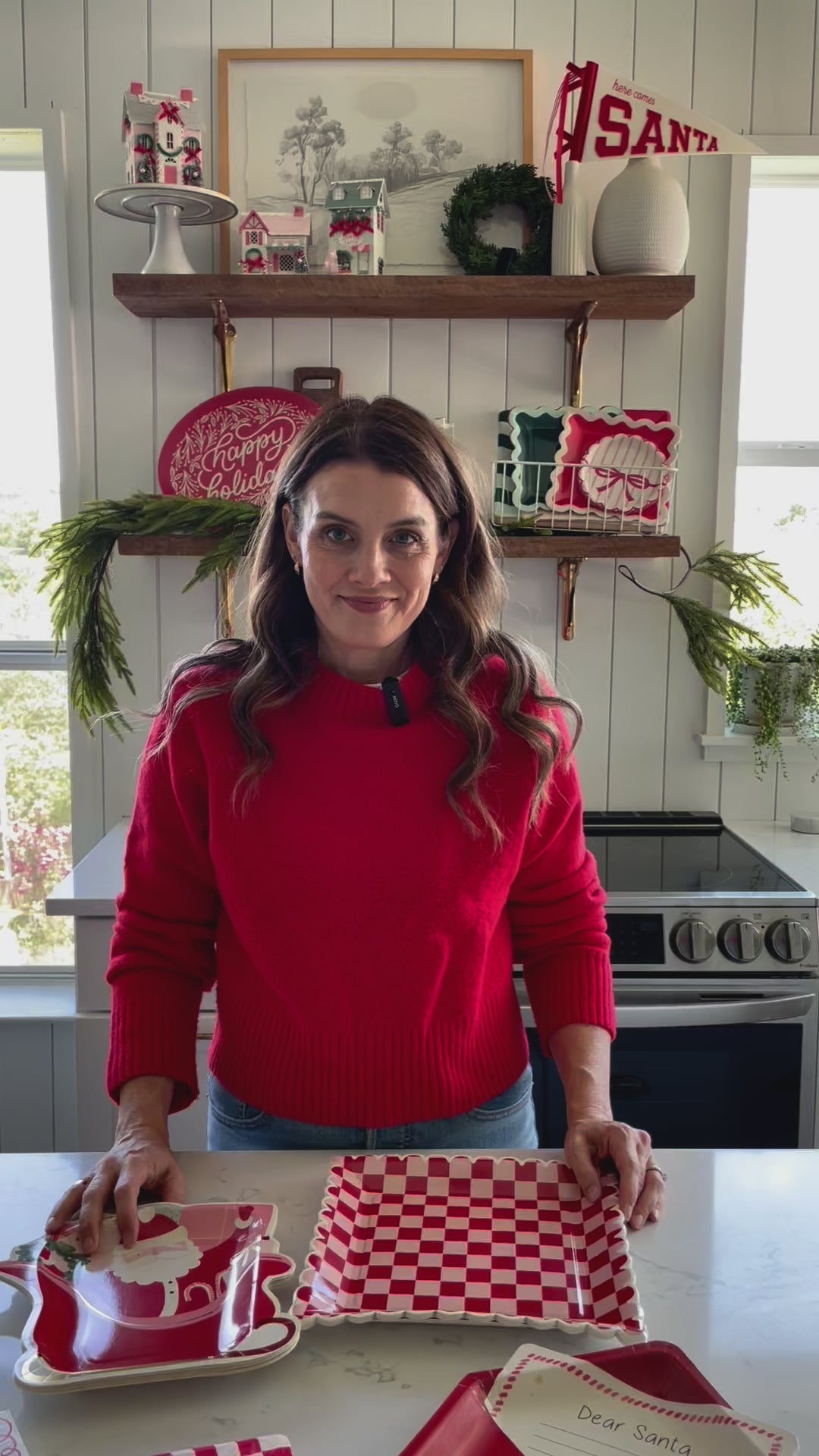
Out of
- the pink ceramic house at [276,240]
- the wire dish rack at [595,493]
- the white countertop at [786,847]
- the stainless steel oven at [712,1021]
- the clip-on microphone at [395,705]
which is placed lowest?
the stainless steel oven at [712,1021]

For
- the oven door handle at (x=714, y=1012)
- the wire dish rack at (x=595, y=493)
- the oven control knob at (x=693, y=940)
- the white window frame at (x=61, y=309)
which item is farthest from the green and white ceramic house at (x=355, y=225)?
the oven door handle at (x=714, y=1012)

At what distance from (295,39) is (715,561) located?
1311 millimetres

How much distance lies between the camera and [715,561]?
7.73 ft

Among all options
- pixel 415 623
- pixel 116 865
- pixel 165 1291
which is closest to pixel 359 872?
pixel 415 623

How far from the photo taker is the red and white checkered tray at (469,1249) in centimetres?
87

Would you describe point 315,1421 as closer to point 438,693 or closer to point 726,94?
point 438,693

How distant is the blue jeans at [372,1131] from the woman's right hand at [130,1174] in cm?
10

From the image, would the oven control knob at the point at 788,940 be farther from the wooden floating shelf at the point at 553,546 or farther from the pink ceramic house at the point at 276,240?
the pink ceramic house at the point at 276,240

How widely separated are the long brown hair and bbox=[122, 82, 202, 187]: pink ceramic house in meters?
1.09

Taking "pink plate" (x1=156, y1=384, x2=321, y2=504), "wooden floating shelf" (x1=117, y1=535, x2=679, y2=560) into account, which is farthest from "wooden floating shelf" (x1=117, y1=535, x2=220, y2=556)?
"pink plate" (x1=156, y1=384, x2=321, y2=504)

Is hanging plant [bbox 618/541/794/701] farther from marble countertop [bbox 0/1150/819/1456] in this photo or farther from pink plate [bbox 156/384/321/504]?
marble countertop [bbox 0/1150/819/1456]

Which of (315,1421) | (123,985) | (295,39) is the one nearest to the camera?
(315,1421)

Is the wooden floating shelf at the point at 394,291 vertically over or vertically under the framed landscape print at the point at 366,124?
under

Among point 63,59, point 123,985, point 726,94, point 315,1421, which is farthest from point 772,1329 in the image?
point 63,59
